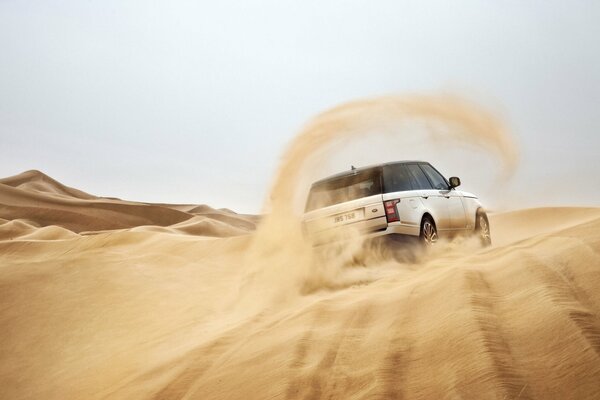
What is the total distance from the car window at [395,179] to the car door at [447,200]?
0.81 m

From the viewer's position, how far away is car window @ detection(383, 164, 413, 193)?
8.23m

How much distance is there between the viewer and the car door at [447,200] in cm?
946

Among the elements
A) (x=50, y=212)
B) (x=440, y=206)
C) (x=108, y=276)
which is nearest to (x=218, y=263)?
(x=108, y=276)

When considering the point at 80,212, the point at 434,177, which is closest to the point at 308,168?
the point at 434,177

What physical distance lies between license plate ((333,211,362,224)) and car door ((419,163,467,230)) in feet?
5.59

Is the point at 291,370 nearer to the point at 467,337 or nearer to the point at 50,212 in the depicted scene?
the point at 467,337

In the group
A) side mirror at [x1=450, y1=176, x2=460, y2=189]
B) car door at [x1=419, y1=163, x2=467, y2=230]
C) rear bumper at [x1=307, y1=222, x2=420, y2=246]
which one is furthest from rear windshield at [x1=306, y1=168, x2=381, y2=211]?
side mirror at [x1=450, y1=176, x2=460, y2=189]

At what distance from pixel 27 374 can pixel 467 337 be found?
4621mm

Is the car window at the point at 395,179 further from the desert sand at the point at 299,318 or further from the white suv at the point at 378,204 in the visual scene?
the desert sand at the point at 299,318

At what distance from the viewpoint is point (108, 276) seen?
9.07 m

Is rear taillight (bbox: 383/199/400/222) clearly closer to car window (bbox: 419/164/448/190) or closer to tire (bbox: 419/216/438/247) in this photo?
tire (bbox: 419/216/438/247)

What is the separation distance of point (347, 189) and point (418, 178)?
1316mm

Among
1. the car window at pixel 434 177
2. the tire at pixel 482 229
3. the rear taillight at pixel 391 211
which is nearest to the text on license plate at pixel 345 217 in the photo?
the rear taillight at pixel 391 211

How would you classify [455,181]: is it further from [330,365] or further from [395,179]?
[330,365]
